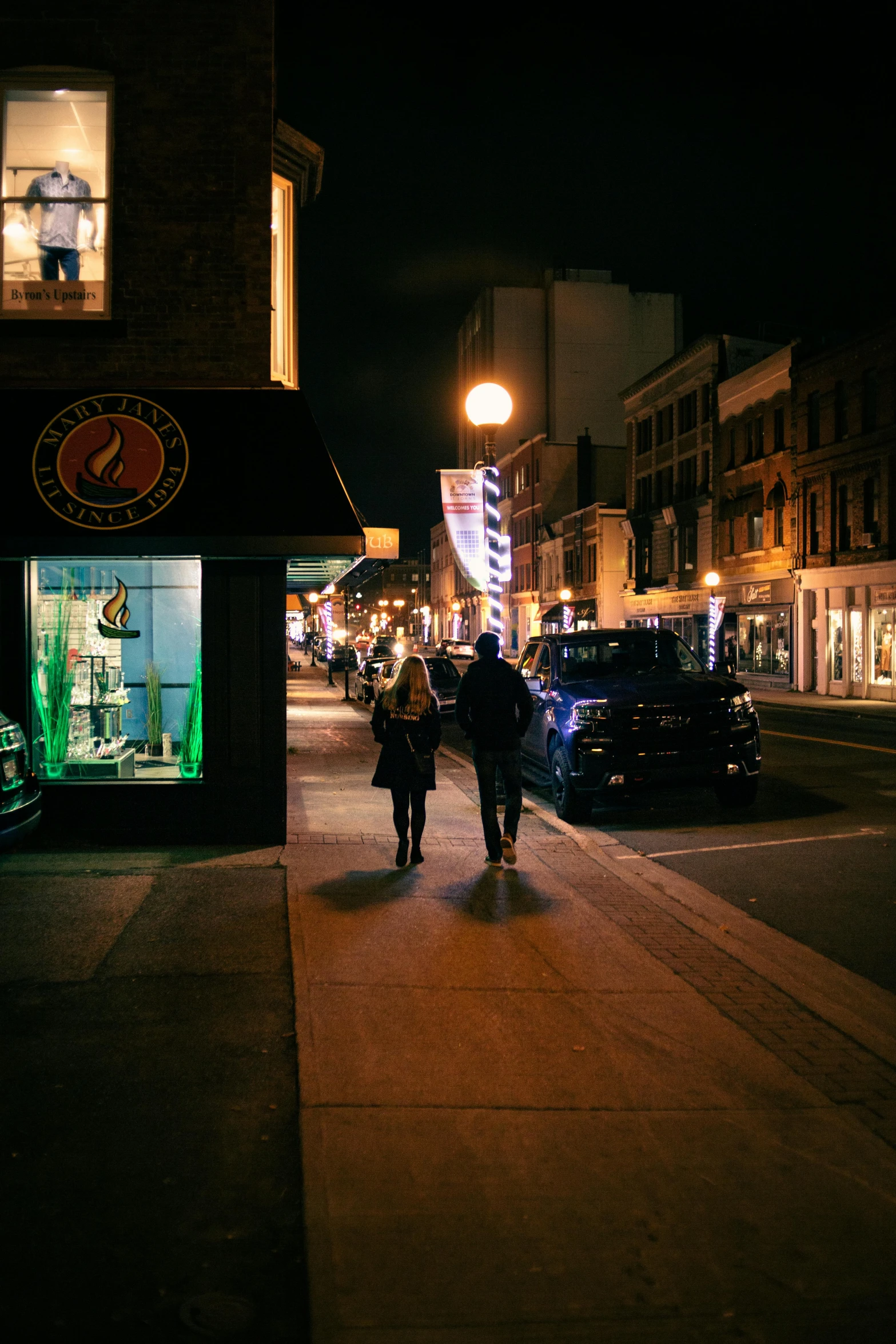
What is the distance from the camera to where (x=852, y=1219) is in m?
3.49

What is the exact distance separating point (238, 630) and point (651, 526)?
1857 inches

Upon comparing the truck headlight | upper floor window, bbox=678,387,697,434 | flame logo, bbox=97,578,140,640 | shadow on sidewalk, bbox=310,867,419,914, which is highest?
upper floor window, bbox=678,387,697,434

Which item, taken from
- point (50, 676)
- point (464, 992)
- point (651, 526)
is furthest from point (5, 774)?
point (651, 526)

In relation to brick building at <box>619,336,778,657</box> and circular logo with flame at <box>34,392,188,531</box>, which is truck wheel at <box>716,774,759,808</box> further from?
brick building at <box>619,336,778,657</box>

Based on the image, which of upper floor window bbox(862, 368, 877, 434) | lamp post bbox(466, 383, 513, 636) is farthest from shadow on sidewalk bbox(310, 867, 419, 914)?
upper floor window bbox(862, 368, 877, 434)

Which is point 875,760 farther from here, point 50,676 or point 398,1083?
point 398,1083

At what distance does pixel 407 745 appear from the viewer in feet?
29.7

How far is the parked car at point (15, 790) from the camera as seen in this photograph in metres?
7.75

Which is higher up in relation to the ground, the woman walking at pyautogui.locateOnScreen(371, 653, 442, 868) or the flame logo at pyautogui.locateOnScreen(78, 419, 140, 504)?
the flame logo at pyautogui.locateOnScreen(78, 419, 140, 504)

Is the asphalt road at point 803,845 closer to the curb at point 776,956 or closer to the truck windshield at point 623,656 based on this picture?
the curb at point 776,956

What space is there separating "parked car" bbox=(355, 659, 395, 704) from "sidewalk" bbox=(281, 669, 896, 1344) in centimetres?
2158

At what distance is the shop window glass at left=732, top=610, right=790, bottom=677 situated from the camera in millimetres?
40031

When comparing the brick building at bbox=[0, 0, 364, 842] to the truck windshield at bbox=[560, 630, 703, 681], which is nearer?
the brick building at bbox=[0, 0, 364, 842]

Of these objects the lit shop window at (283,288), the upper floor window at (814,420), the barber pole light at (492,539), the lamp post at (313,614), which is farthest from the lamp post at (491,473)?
the upper floor window at (814,420)
